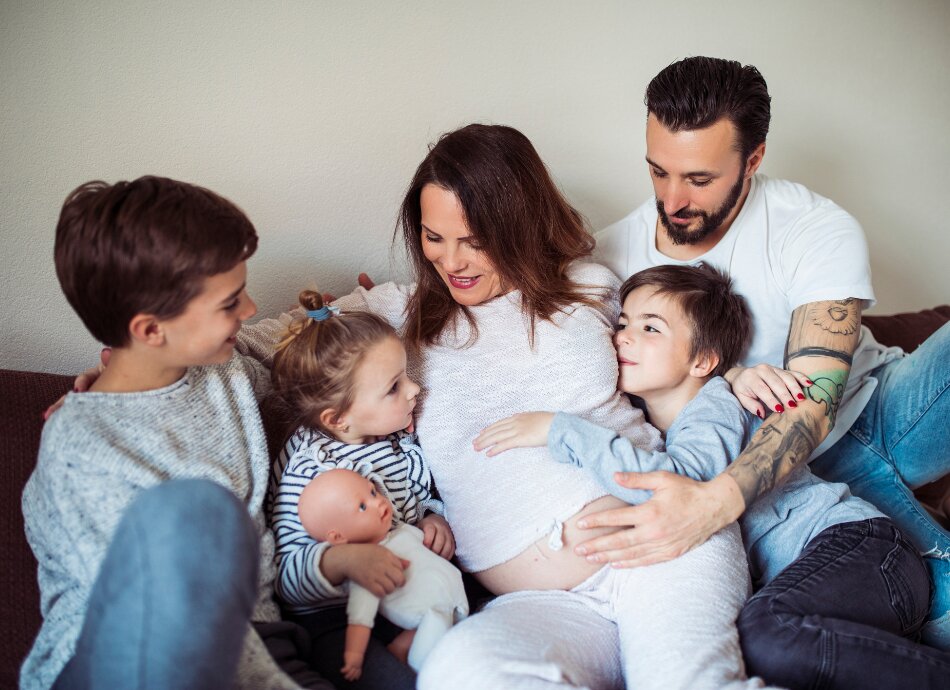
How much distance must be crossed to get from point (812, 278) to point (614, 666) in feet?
3.58

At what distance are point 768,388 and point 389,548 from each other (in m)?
0.97

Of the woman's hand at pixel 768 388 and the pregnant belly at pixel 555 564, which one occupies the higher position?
the woman's hand at pixel 768 388

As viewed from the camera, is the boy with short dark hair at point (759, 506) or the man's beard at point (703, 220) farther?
the man's beard at point (703, 220)

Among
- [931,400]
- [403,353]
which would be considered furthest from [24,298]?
[931,400]

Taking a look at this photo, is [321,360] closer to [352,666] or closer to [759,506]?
[352,666]

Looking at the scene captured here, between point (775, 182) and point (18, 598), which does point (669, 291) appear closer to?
point (775, 182)

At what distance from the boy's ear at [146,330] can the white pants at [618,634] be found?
0.75 metres

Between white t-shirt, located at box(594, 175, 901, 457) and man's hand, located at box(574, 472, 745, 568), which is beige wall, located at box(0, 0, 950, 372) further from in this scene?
man's hand, located at box(574, 472, 745, 568)

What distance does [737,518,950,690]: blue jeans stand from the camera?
1.27 m

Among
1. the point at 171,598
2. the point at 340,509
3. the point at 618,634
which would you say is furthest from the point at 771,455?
the point at 171,598

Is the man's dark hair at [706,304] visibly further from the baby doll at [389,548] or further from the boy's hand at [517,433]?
the baby doll at [389,548]

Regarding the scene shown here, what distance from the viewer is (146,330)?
1.22 m

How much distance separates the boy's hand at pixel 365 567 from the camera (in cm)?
133

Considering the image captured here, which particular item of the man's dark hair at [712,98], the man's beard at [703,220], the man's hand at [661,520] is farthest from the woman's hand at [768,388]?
the man's dark hair at [712,98]
